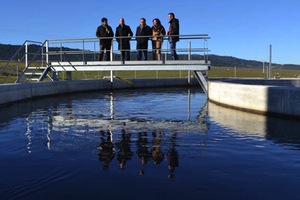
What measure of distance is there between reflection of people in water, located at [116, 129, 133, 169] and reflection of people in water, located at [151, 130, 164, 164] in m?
0.43

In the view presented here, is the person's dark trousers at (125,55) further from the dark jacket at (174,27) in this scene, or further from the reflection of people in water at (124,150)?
the reflection of people in water at (124,150)

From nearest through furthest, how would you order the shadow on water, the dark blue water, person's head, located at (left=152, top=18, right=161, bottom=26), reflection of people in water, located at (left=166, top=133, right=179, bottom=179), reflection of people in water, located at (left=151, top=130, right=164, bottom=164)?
1. the dark blue water
2. reflection of people in water, located at (left=166, top=133, right=179, bottom=179)
3. reflection of people in water, located at (left=151, top=130, right=164, bottom=164)
4. the shadow on water
5. person's head, located at (left=152, top=18, right=161, bottom=26)

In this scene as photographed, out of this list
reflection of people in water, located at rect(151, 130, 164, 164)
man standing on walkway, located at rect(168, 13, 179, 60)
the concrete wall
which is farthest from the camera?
man standing on walkway, located at rect(168, 13, 179, 60)

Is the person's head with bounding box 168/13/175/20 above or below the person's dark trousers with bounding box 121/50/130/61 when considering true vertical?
above

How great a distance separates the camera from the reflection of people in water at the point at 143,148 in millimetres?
6529

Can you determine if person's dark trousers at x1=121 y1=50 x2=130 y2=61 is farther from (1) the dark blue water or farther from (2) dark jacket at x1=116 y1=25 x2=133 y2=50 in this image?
(1) the dark blue water

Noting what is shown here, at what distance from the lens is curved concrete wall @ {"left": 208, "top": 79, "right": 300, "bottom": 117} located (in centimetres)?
1115

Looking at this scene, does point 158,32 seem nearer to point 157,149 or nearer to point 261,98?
point 261,98

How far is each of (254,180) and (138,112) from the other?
8.03 meters

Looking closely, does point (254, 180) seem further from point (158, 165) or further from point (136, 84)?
point (136, 84)

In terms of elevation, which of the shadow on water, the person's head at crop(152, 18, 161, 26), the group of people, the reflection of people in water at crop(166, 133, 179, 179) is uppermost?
the person's head at crop(152, 18, 161, 26)

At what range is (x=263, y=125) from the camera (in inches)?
396

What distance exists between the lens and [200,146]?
7492mm

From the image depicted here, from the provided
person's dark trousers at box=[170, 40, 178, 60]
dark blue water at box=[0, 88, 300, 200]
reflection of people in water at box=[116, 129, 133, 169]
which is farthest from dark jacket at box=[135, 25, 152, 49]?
reflection of people in water at box=[116, 129, 133, 169]
